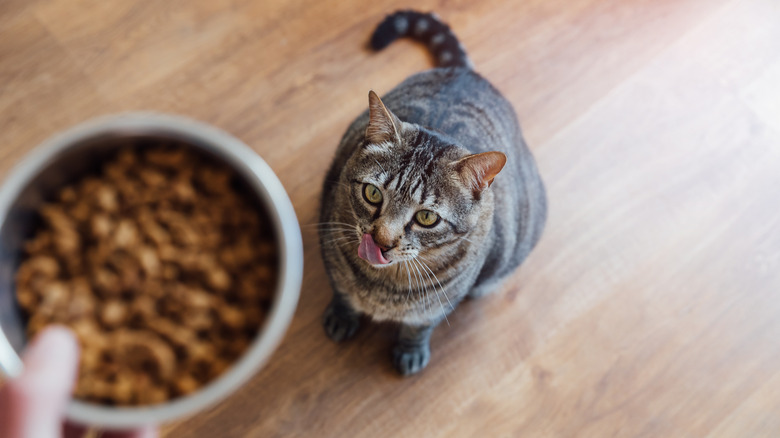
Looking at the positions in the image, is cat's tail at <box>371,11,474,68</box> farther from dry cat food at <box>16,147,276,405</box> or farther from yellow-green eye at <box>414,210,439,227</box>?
dry cat food at <box>16,147,276,405</box>

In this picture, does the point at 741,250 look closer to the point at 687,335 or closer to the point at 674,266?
the point at 674,266

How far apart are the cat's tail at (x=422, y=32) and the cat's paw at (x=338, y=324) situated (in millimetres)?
763

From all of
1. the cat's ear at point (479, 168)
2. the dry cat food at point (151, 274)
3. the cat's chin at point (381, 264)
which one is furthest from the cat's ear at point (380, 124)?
the dry cat food at point (151, 274)

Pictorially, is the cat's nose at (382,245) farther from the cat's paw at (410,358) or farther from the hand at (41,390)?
the hand at (41,390)

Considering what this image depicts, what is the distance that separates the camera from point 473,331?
Result: 1475mm

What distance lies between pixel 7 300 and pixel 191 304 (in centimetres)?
22

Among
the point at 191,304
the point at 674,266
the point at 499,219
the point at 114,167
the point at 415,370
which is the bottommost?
the point at 415,370

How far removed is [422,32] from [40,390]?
4.39 feet

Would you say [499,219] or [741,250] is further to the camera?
[741,250]

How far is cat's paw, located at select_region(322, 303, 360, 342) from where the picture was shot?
1.38 meters

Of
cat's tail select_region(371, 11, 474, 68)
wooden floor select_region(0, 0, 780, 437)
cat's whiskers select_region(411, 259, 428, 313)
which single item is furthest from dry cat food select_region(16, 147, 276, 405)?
cat's tail select_region(371, 11, 474, 68)

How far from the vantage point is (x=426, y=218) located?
1021mm

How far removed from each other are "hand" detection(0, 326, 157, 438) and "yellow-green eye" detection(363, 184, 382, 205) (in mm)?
564

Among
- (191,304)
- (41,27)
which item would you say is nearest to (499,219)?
(191,304)
